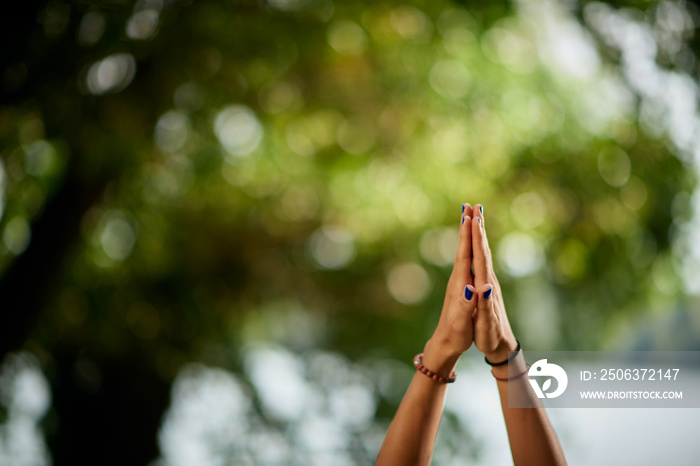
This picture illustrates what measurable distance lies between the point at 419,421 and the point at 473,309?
0.24m

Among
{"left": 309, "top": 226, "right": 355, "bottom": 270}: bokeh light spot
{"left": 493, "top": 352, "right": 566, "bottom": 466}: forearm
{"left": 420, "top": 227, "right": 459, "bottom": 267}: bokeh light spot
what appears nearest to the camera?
{"left": 493, "top": 352, "right": 566, "bottom": 466}: forearm

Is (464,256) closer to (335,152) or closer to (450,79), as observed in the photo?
(450,79)

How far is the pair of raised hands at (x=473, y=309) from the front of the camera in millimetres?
865

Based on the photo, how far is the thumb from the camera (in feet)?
2.81

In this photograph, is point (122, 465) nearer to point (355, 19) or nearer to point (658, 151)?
point (355, 19)

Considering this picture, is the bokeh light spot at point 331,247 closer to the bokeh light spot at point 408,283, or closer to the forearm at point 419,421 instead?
the bokeh light spot at point 408,283

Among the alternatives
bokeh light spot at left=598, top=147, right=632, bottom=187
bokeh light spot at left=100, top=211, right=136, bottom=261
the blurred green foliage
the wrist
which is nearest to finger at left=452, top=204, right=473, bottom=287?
the wrist

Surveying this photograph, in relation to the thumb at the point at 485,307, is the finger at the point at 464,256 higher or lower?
higher

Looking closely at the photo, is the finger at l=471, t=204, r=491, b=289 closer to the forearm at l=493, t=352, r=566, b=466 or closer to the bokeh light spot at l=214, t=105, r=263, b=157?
the forearm at l=493, t=352, r=566, b=466

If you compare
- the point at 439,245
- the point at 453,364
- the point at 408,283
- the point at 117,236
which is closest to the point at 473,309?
the point at 453,364

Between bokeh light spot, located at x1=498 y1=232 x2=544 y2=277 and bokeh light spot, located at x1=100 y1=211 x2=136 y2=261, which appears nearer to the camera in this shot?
bokeh light spot, located at x1=498 y1=232 x2=544 y2=277

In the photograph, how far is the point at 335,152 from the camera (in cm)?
267

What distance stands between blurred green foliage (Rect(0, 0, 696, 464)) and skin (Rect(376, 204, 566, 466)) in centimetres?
157

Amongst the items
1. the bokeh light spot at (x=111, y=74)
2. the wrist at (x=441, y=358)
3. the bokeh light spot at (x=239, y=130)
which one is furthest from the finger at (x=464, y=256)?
the bokeh light spot at (x=111, y=74)
